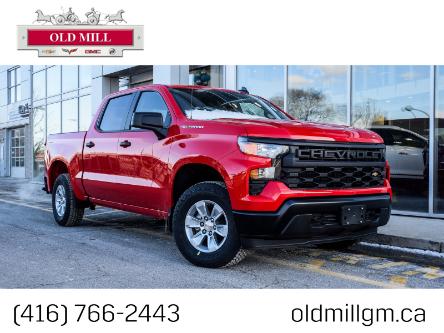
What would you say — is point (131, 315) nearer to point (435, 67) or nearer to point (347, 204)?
point (347, 204)

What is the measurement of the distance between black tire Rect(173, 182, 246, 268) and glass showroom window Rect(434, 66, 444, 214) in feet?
17.1

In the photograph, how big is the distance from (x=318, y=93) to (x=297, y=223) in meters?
6.88

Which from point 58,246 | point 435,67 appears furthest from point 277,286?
point 435,67

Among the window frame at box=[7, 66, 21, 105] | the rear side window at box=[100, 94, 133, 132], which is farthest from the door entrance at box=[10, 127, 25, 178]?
the rear side window at box=[100, 94, 133, 132]

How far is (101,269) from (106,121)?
2.46m

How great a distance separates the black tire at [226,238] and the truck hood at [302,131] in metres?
0.61

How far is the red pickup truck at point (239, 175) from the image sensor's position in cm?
451

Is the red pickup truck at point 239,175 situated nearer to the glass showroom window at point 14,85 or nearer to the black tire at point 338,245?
the black tire at point 338,245

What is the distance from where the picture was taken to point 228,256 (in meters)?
→ 4.73

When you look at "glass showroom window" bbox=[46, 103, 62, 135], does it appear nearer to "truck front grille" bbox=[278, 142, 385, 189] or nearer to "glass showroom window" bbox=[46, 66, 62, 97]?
"glass showroom window" bbox=[46, 66, 62, 97]

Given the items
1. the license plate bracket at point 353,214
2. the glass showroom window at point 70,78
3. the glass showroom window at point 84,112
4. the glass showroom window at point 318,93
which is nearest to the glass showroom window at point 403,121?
the glass showroom window at point 318,93

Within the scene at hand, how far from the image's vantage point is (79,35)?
857 centimetres

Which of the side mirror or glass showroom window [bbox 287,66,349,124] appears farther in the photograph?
glass showroom window [bbox 287,66,349,124]

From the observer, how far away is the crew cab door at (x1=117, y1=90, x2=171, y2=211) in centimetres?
556
